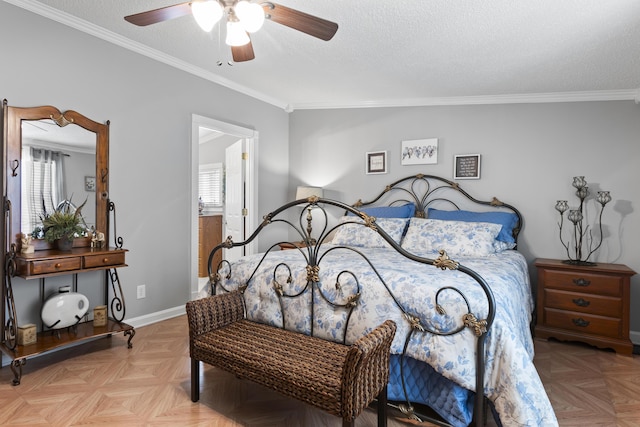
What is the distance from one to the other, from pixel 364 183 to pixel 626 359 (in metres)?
2.96

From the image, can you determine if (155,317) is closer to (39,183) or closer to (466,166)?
(39,183)

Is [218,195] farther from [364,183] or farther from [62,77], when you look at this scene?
[62,77]

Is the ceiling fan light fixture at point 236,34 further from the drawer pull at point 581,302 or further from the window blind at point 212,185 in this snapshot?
the window blind at point 212,185

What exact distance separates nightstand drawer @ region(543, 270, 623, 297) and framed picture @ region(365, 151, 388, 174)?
206 centimetres

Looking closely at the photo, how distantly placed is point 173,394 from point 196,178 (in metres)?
2.15

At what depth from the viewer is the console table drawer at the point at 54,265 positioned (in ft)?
7.88

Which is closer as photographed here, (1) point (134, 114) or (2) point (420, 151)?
(1) point (134, 114)

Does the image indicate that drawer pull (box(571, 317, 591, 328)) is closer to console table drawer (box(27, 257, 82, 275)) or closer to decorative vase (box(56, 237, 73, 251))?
console table drawer (box(27, 257, 82, 275))

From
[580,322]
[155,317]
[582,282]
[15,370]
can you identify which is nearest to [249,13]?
[15,370]

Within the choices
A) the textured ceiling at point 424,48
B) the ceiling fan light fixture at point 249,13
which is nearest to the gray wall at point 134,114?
the textured ceiling at point 424,48

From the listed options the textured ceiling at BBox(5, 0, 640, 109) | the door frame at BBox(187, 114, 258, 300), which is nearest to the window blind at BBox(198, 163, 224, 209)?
the door frame at BBox(187, 114, 258, 300)

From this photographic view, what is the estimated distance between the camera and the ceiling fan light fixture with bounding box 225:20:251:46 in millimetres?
1988

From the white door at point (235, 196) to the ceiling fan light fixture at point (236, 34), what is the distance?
2521mm

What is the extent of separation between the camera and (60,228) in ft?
8.75
